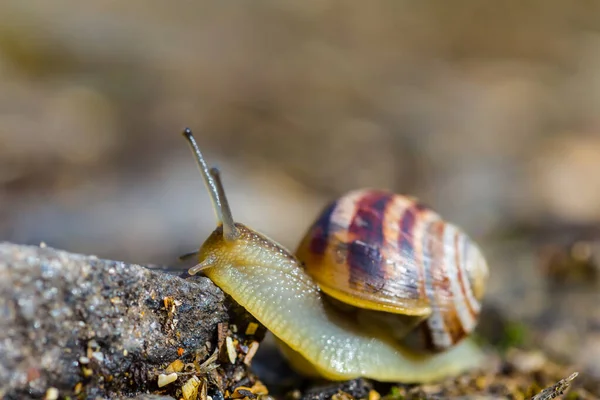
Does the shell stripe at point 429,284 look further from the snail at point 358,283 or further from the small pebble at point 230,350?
the small pebble at point 230,350

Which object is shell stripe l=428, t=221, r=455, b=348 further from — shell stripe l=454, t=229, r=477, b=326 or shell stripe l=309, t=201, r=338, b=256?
shell stripe l=309, t=201, r=338, b=256

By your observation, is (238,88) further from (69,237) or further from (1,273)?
(1,273)

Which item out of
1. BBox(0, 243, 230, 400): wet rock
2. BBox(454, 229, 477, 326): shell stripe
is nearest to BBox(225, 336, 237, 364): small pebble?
BBox(0, 243, 230, 400): wet rock

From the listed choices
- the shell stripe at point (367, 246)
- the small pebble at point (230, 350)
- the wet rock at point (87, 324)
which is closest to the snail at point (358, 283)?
the shell stripe at point (367, 246)

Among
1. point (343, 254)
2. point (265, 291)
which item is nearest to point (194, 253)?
point (265, 291)

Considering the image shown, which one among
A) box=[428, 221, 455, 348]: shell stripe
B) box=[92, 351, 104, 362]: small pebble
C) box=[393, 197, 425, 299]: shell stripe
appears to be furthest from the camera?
box=[428, 221, 455, 348]: shell stripe

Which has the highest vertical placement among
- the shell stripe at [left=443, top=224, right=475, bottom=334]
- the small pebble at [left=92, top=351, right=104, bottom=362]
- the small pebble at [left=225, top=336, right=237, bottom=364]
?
the shell stripe at [left=443, top=224, right=475, bottom=334]
